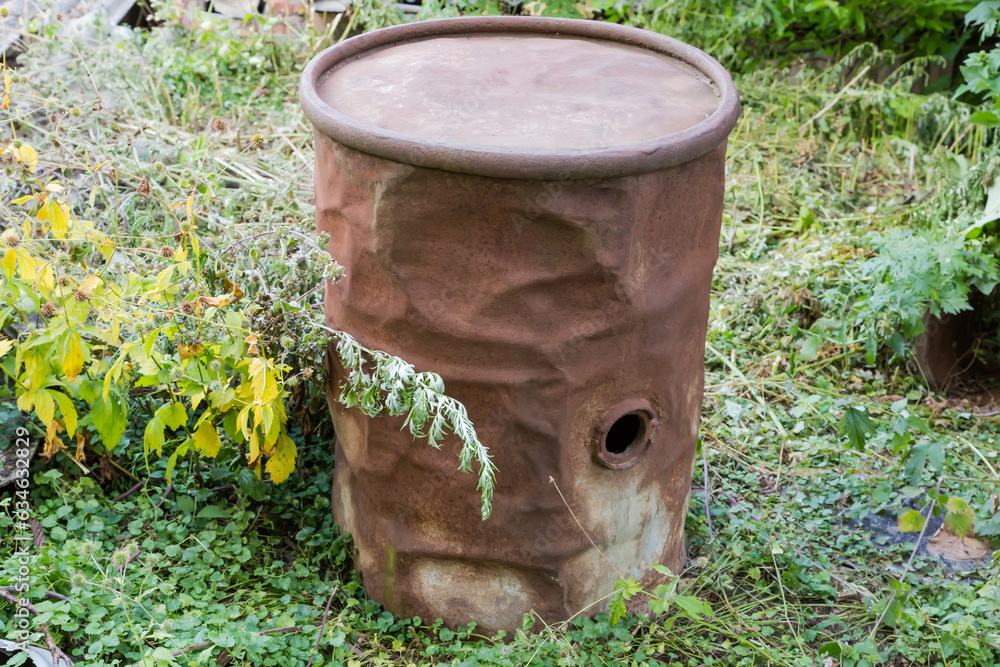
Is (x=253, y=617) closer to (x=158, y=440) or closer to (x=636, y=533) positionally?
(x=158, y=440)

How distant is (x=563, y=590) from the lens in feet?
7.96

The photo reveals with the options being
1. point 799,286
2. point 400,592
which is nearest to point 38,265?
point 400,592

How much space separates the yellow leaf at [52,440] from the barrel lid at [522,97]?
1.12m

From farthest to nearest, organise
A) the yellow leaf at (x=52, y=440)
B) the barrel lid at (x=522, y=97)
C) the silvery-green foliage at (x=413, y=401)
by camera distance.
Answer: the yellow leaf at (x=52, y=440)
the silvery-green foliage at (x=413, y=401)
the barrel lid at (x=522, y=97)

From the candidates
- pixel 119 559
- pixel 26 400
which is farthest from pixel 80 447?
pixel 119 559

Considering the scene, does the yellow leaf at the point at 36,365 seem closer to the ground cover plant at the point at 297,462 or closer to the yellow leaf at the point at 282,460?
the ground cover plant at the point at 297,462

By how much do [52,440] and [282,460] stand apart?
63 centimetres

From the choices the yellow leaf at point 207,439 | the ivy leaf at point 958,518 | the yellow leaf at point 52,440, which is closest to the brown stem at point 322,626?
the yellow leaf at point 207,439

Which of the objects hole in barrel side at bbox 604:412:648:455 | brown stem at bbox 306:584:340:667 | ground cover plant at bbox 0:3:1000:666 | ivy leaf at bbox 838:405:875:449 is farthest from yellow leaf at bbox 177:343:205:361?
ivy leaf at bbox 838:405:875:449

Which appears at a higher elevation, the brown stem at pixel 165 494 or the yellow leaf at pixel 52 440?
the yellow leaf at pixel 52 440

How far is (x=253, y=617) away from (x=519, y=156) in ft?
4.40

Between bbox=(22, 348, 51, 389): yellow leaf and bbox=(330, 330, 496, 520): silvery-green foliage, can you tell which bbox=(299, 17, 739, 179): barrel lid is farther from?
bbox=(22, 348, 51, 389): yellow leaf

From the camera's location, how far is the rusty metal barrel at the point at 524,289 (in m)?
1.97

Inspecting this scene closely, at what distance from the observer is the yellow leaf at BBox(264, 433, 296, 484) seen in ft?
8.37
